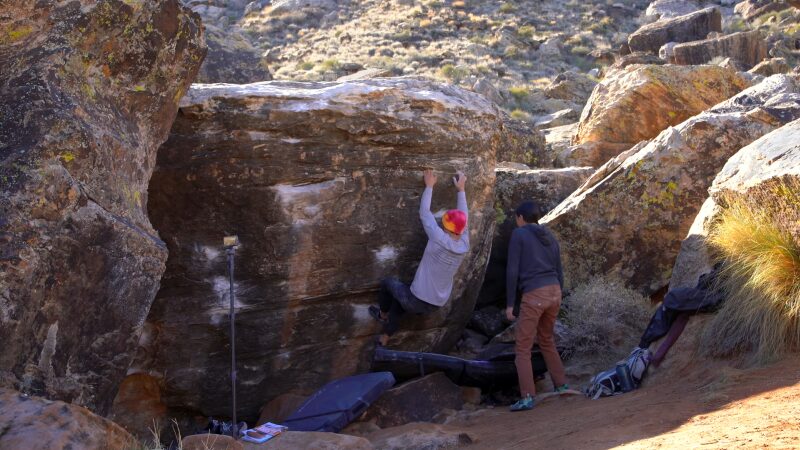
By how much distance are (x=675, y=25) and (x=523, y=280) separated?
87.3 ft

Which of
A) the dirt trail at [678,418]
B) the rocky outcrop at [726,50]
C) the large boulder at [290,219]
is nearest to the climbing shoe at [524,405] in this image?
the dirt trail at [678,418]

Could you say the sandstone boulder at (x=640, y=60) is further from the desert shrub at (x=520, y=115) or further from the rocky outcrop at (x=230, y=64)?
the rocky outcrop at (x=230, y=64)

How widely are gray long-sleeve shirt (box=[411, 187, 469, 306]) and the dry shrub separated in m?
2.19

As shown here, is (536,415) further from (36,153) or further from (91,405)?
(36,153)

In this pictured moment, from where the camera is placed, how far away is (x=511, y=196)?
10906 millimetres

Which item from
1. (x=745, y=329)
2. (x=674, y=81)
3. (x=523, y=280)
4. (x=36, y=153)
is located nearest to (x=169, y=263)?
(x=36, y=153)

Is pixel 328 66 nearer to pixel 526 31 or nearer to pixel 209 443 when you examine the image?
pixel 526 31

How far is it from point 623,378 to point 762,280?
1324 millimetres

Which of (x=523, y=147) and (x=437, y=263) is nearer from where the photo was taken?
(x=437, y=263)

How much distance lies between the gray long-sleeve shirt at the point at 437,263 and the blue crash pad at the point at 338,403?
812 mm

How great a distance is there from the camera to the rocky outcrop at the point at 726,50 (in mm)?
27281

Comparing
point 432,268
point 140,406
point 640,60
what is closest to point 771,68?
point 640,60

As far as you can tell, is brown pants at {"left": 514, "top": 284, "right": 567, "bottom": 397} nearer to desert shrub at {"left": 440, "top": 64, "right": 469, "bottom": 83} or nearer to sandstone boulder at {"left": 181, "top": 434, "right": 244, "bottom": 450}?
sandstone boulder at {"left": 181, "top": 434, "right": 244, "bottom": 450}

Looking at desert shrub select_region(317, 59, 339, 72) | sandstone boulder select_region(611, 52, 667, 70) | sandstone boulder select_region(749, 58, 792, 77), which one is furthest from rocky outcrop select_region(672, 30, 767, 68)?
desert shrub select_region(317, 59, 339, 72)
